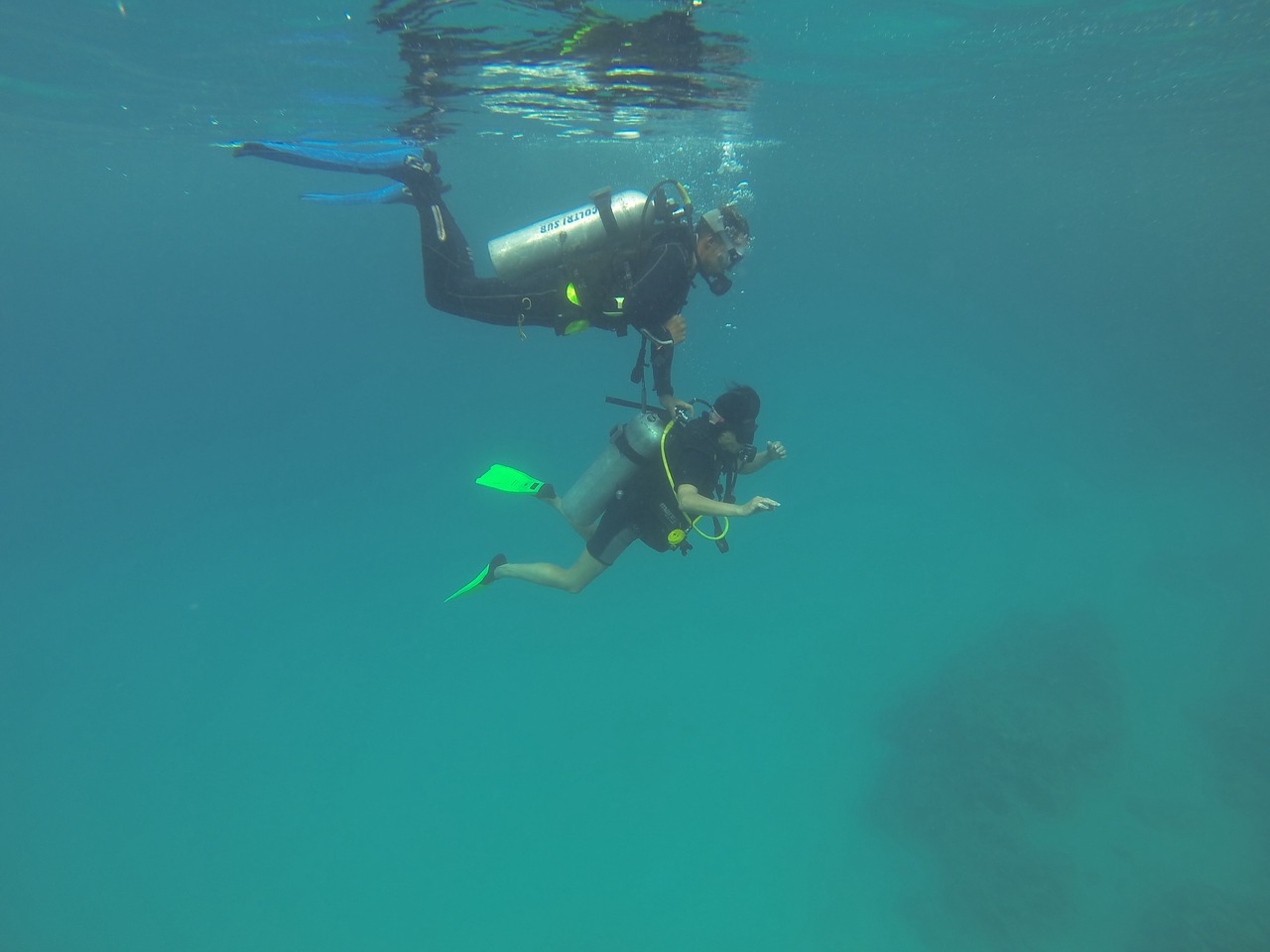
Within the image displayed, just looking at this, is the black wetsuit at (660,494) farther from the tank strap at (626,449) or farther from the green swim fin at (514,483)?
the green swim fin at (514,483)

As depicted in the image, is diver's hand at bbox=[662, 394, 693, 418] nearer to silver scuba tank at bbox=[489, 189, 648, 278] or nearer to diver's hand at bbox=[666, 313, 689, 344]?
diver's hand at bbox=[666, 313, 689, 344]

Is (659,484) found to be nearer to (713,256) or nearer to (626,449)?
(626,449)

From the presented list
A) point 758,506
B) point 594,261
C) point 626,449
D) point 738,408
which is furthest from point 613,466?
point 758,506

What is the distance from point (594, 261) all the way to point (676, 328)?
92 centimetres

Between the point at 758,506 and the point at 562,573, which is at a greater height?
the point at 758,506

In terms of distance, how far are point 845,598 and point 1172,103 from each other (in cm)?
1989

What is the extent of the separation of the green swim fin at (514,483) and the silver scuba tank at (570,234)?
295 centimetres

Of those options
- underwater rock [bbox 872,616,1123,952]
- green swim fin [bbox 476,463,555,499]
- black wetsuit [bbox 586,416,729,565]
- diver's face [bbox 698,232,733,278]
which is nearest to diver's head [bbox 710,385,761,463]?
black wetsuit [bbox 586,416,729,565]

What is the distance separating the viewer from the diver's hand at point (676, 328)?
5930 mm

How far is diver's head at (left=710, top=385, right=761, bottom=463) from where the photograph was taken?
594cm

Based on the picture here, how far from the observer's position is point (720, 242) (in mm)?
5660

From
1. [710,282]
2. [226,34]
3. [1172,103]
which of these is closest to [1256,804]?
[710,282]

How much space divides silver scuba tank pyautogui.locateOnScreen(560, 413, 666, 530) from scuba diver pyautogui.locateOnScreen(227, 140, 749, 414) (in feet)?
1.12

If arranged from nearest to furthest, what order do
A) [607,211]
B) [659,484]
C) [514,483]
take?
[607,211] → [659,484] → [514,483]
